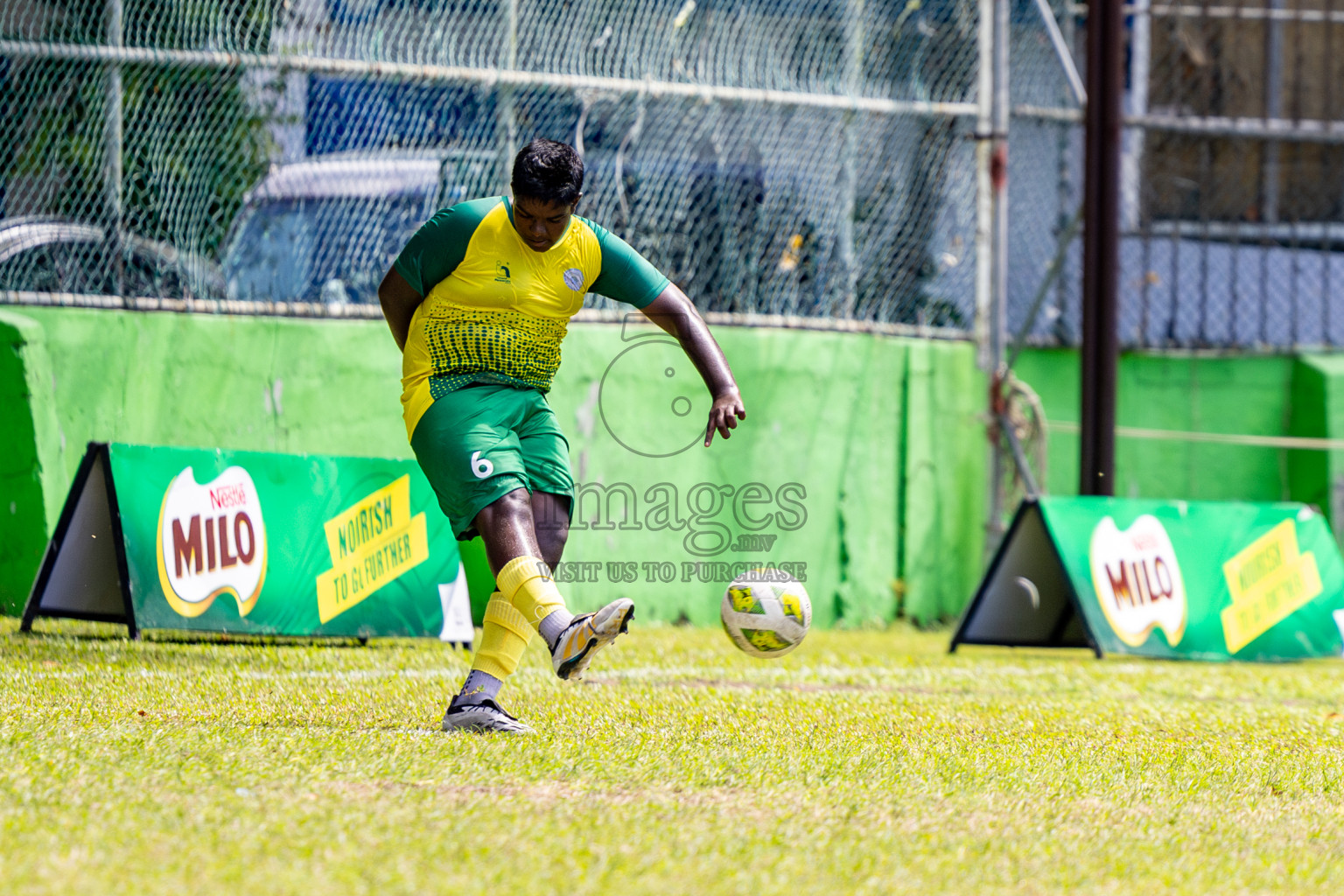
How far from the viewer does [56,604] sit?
6871 millimetres

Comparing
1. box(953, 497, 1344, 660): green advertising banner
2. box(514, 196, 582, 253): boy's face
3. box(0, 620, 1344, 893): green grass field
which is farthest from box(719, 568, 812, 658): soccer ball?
box(953, 497, 1344, 660): green advertising banner

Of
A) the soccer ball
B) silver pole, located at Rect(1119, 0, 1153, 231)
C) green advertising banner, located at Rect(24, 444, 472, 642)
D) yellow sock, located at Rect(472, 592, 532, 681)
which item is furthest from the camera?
silver pole, located at Rect(1119, 0, 1153, 231)

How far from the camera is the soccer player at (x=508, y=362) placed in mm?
4727

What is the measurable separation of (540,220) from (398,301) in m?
0.60

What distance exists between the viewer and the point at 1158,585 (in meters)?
8.55

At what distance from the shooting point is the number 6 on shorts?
472 centimetres

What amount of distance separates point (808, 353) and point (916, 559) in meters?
1.68

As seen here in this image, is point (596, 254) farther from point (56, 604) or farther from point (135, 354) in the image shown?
point (135, 354)

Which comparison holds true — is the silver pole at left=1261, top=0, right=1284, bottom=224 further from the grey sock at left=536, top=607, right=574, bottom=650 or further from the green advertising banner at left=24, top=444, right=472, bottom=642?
the grey sock at left=536, top=607, right=574, bottom=650

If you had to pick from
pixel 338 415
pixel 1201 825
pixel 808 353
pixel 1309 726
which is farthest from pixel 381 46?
pixel 1201 825

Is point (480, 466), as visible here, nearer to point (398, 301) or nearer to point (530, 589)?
point (530, 589)

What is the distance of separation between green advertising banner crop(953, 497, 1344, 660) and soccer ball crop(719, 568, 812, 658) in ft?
10.8

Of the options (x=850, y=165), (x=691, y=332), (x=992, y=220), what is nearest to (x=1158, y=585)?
(x=992, y=220)

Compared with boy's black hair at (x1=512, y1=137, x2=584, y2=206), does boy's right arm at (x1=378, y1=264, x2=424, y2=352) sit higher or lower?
lower
